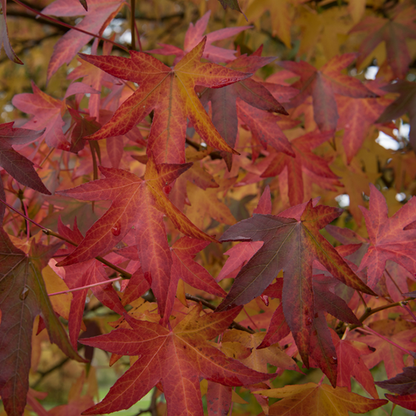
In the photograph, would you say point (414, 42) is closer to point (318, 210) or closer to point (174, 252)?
point (318, 210)

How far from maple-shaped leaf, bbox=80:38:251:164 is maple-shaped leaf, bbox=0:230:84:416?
0.24 m

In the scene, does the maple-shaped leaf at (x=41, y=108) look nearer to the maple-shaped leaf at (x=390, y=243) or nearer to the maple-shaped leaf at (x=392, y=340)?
the maple-shaped leaf at (x=390, y=243)

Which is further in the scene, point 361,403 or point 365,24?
point 365,24

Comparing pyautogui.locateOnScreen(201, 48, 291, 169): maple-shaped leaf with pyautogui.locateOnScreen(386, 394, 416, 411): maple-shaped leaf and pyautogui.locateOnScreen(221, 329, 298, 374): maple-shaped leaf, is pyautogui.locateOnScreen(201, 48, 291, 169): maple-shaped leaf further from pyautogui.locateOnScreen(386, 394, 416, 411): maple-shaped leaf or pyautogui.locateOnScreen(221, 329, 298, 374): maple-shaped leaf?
pyautogui.locateOnScreen(386, 394, 416, 411): maple-shaped leaf

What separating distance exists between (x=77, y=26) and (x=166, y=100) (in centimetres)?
45

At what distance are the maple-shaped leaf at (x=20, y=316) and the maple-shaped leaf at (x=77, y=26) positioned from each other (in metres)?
0.50

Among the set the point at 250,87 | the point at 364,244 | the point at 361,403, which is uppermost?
the point at 250,87

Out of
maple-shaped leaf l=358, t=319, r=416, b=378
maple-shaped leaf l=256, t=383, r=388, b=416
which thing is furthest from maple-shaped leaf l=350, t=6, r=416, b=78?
maple-shaped leaf l=256, t=383, r=388, b=416

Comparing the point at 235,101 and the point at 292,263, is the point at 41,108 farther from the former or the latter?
the point at 292,263

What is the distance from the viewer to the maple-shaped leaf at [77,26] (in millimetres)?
926

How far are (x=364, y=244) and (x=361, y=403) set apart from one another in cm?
32

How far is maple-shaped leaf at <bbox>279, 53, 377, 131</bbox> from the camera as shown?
1.07 metres

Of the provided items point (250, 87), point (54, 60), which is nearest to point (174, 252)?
point (250, 87)

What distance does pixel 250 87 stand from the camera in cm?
78
